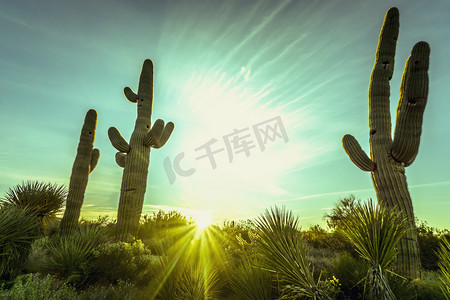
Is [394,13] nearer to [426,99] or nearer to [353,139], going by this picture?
[426,99]

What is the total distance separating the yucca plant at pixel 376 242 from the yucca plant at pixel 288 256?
0.67m

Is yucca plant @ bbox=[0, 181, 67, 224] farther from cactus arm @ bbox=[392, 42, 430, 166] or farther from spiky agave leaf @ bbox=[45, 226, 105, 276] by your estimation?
cactus arm @ bbox=[392, 42, 430, 166]

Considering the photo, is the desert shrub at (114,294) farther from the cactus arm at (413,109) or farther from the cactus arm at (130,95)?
the cactus arm at (130,95)

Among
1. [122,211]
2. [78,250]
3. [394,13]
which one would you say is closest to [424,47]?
[394,13]

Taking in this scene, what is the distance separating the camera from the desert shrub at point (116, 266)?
5.30 m

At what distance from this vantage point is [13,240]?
4.79 m

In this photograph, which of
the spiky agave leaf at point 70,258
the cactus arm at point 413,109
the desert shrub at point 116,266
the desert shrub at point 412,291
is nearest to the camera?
the desert shrub at point 412,291

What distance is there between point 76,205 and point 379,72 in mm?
12511

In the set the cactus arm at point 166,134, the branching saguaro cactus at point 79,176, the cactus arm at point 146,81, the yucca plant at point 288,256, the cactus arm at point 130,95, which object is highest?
the cactus arm at point 146,81

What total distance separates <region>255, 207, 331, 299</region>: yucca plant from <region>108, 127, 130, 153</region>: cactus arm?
25.8ft

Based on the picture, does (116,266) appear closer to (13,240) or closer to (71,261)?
(71,261)

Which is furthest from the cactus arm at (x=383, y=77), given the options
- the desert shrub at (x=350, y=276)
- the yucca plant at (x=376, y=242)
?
the yucca plant at (x=376, y=242)

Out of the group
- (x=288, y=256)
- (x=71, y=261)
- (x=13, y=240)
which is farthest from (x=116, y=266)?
(x=288, y=256)

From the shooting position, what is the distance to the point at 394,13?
7715 mm
